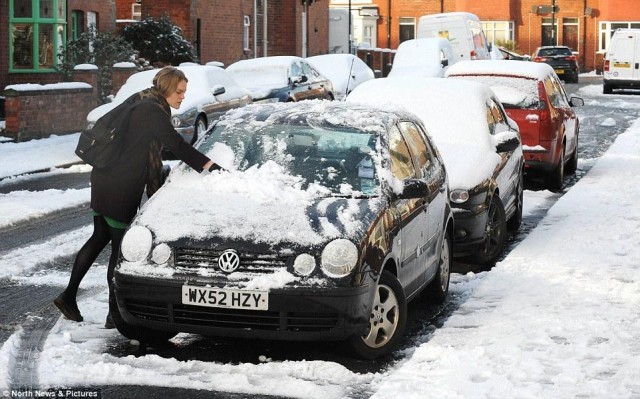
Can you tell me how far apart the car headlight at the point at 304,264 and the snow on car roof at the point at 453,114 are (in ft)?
13.3

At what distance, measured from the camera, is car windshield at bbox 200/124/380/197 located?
8.05 meters

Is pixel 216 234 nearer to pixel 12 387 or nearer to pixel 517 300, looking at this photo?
pixel 12 387

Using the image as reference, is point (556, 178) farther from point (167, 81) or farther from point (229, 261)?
point (229, 261)

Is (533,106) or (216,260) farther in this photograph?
(533,106)

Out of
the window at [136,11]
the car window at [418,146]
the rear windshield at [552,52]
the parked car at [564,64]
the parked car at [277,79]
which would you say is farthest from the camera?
the rear windshield at [552,52]

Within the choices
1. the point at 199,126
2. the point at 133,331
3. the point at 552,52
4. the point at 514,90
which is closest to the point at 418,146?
the point at 133,331

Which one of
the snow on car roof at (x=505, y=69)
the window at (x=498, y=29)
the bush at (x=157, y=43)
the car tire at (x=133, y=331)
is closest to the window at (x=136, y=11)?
the bush at (x=157, y=43)

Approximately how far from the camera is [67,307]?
27.4ft

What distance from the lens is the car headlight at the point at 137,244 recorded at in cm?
741

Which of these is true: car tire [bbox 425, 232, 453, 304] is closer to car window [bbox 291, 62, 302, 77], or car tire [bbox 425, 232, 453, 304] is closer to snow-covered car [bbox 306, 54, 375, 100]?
car window [bbox 291, 62, 302, 77]

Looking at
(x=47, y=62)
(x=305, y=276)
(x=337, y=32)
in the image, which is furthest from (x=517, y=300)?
(x=337, y=32)

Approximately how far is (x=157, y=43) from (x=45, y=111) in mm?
10721

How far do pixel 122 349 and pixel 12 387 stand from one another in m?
1.05

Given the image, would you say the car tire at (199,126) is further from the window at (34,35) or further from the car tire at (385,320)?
the car tire at (385,320)
